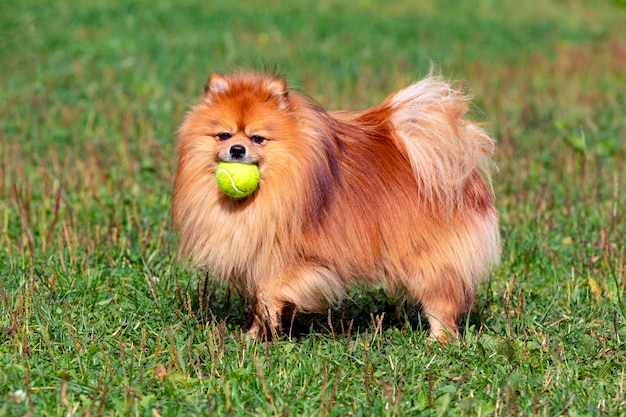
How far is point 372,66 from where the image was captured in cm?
1174

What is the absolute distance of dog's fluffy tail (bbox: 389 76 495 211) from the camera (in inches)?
177

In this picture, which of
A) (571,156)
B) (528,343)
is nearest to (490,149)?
(528,343)

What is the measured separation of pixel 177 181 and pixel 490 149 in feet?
5.62

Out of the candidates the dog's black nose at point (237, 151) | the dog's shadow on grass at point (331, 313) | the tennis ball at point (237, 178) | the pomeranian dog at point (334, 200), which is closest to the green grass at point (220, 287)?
the dog's shadow on grass at point (331, 313)

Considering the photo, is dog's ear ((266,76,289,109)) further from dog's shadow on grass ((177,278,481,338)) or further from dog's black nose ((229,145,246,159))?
dog's shadow on grass ((177,278,481,338))

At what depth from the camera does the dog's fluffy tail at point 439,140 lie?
449 cm

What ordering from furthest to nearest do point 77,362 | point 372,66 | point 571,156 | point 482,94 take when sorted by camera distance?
point 372,66 < point 482,94 < point 571,156 < point 77,362

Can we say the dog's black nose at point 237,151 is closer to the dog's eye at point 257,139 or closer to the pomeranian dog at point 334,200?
the pomeranian dog at point 334,200

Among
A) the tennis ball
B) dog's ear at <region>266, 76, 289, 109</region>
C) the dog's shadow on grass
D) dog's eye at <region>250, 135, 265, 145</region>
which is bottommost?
the dog's shadow on grass

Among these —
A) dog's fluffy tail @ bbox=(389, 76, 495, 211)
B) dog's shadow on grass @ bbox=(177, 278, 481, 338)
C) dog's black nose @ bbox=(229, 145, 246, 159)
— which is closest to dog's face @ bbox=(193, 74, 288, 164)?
dog's black nose @ bbox=(229, 145, 246, 159)

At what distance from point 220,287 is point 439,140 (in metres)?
1.71

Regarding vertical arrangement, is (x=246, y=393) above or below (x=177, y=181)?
below

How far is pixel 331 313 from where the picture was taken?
5062 millimetres

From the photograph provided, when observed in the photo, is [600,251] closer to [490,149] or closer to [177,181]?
[490,149]
